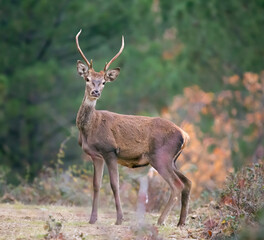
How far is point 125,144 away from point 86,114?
721 mm

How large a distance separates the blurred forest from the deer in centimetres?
1044

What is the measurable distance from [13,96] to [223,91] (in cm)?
760

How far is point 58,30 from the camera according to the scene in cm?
2244

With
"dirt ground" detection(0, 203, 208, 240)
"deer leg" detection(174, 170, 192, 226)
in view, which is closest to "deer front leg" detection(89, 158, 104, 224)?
"dirt ground" detection(0, 203, 208, 240)

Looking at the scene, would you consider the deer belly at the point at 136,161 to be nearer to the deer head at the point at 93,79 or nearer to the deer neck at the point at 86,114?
the deer neck at the point at 86,114

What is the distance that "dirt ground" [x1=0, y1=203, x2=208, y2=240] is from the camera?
761cm

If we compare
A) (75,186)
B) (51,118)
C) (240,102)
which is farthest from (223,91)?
(75,186)

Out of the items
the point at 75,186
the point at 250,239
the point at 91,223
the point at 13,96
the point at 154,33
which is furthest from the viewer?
the point at 154,33

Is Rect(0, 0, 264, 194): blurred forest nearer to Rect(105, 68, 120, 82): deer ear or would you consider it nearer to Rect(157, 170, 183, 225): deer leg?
Rect(105, 68, 120, 82): deer ear

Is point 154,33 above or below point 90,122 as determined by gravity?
above

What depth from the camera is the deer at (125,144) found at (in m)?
9.28

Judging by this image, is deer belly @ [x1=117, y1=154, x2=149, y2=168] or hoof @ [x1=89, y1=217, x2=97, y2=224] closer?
hoof @ [x1=89, y1=217, x2=97, y2=224]

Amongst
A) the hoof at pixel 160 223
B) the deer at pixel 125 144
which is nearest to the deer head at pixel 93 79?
the deer at pixel 125 144

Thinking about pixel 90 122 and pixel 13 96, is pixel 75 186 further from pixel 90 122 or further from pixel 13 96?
pixel 13 96
